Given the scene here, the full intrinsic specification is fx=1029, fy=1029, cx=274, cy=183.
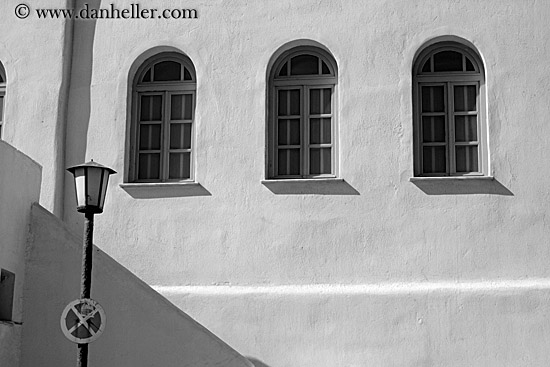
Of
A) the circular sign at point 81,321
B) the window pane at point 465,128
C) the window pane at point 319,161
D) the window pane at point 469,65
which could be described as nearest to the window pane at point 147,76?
the window pane at point 319,161

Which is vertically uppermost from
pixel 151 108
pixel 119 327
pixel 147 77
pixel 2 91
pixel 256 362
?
pixel 147 77

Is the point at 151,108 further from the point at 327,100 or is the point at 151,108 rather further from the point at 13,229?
the point at 13,229

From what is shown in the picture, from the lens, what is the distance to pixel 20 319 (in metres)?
12.8

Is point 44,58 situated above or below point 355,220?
above

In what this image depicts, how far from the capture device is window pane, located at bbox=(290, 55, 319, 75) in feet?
49.1

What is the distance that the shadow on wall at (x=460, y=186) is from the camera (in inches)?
551

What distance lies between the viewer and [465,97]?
Answer: 1462 centimetres

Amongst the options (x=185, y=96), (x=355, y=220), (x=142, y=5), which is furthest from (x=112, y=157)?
(x=355, y=220)

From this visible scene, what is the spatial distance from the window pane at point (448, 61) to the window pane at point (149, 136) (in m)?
4.15

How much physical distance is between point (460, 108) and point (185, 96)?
157 inches

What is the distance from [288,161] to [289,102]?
0.88 metres

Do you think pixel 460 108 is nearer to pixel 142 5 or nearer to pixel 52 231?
pixel 142 5

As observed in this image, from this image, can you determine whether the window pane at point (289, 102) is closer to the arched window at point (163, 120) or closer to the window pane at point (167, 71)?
the arched window at point (163, 120)

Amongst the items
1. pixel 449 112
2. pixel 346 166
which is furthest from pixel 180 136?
pixel 449 112
